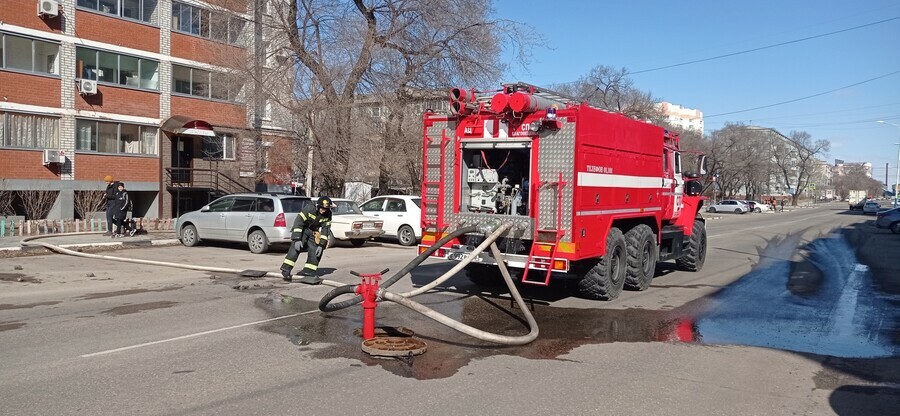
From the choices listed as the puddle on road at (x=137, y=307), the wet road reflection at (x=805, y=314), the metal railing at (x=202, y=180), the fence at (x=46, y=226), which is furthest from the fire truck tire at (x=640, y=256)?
the metal railing at (x=202, y=180)

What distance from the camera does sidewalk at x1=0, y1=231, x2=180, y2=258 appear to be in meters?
14.8

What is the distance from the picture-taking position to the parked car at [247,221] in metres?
16.1

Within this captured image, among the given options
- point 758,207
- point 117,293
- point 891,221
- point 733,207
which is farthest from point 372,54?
point 758,207

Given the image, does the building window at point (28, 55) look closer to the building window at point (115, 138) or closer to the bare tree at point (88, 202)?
the building window at point (115, 138)

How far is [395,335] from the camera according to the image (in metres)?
7.36

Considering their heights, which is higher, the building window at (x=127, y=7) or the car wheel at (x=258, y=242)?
the building window at (x=127, y=7)

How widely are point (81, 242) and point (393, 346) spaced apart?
13832mm

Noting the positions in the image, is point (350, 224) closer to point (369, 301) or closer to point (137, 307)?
point (137, 307)

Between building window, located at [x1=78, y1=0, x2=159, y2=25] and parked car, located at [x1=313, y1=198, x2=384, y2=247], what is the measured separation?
14.2m

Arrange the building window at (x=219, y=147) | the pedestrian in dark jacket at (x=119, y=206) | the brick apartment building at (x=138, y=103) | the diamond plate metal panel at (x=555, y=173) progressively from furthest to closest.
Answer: the building window at (x=219, y=147), the brick apartment building at (x=138, y=103), the pedestrian in dark jacket at (x=119, y=206), the diamond plate metal panel at (x=555, y=173)

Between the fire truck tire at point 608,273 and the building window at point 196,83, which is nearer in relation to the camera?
the fire truck tire at point 608,273

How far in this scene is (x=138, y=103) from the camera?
26.4m

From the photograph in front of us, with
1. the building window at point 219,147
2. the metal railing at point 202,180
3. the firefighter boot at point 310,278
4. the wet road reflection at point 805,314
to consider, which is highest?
the building window at point 219,147

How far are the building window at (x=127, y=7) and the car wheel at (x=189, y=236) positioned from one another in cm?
1255
